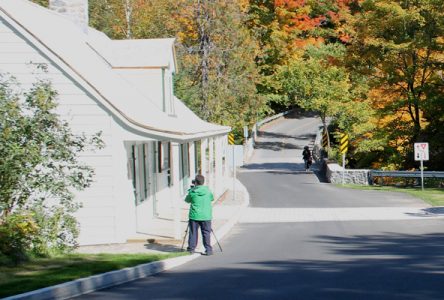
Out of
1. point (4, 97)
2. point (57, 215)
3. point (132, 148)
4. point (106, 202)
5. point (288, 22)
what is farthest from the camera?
point (288, 22)

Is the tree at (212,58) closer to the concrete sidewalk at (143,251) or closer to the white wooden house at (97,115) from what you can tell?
the concrete sidewalk at (143,251)

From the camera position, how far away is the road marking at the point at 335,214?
24750 mm

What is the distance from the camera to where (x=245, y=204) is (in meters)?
29.8

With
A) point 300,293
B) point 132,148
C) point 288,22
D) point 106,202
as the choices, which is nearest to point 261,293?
point 300,293

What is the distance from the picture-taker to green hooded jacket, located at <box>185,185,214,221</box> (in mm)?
15641

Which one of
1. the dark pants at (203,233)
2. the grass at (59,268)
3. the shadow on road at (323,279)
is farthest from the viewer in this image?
the dark pants at (203,233)

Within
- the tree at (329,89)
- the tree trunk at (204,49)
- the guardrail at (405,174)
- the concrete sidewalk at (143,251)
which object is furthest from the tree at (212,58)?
the concrete sidewalk at (143,251)

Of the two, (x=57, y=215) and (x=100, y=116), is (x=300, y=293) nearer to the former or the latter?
(x=57, y=215)

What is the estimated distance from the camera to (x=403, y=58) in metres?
42.5

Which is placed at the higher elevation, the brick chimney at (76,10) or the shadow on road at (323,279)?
the brick chimney at (76,10)

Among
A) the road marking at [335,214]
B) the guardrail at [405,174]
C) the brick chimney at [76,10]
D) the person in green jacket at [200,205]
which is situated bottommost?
the road marking at [335,214]

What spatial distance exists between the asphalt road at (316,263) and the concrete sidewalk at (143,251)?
274mm

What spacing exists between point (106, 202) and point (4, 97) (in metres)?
5.33

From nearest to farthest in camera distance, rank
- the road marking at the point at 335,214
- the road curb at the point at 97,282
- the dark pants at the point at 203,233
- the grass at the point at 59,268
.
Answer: the road curb at the point at 97,282
the grass at the point at 59,268
the dark pants at the point at 203,233
the road marking at the point at 335,214
